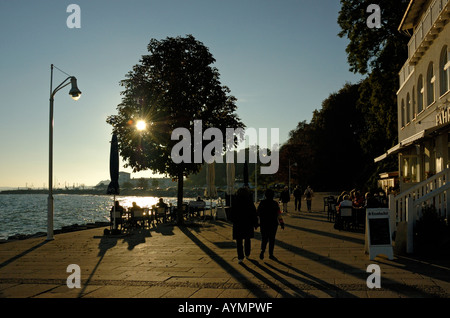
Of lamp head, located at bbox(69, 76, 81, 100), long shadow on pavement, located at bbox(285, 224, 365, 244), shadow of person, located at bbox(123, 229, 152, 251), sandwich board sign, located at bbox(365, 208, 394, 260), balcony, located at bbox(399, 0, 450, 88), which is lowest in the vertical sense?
shadow of person, located at bbox(123, 229, 152, 251)

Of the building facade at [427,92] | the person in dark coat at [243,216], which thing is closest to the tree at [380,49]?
the building facade at [427,92]

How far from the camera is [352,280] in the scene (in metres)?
8.22

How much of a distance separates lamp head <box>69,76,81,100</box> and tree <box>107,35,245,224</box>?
169 inches

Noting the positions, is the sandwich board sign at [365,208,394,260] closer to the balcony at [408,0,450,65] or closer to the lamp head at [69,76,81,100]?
the balcony at [408,0,450,65]

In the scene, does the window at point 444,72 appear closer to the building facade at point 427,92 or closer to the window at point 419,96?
the building facade at point 427,92

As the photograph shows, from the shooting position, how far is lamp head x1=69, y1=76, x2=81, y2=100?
16359mm

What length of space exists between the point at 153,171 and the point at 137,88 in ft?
12.5

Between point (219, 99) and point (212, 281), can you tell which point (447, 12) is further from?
point (212, 281)

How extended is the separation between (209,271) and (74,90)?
31.6ft

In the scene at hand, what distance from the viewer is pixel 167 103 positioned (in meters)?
20.5

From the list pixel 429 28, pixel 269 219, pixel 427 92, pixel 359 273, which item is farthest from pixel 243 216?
pixel 427 92

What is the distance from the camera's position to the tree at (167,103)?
20562 mm

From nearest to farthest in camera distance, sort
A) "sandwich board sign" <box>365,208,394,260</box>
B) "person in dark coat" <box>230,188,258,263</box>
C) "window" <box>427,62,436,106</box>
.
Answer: "sandwich board sign" <box>365,208,394,260</box> < "person in dark coat" <box>230,188,258,263</box> < "window" <box>427,62,436,106</box>

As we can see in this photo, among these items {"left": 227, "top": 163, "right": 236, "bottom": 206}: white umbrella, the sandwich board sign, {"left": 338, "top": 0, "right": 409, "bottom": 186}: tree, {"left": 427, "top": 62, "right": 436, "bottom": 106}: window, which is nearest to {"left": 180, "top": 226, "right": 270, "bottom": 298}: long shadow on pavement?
the sandwich board sign
